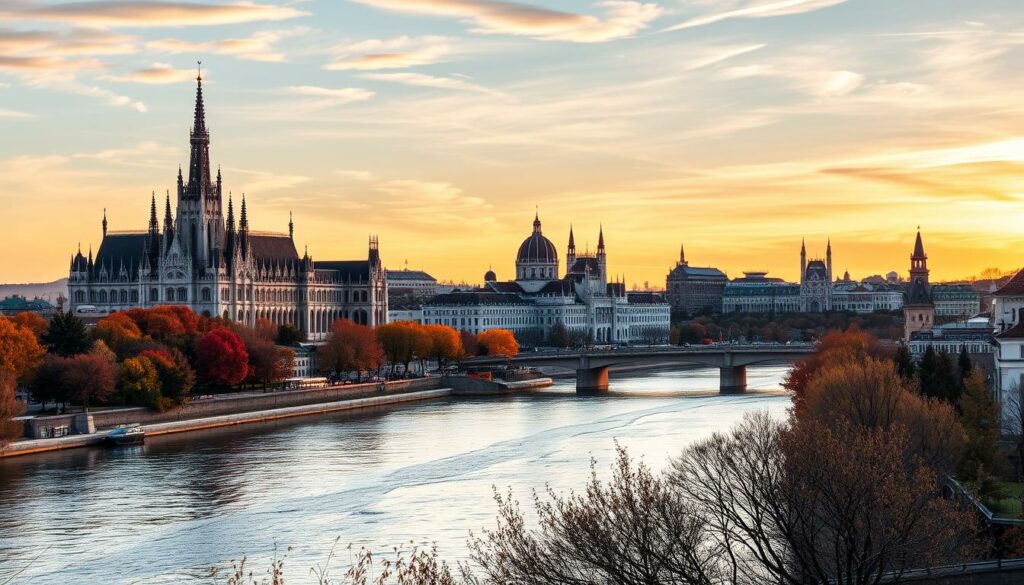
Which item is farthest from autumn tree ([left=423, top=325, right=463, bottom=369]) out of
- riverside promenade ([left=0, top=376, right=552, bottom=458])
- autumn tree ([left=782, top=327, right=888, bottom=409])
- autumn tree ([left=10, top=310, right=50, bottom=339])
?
autumn tree ([left=782, top=327, right=888, bottom=409])

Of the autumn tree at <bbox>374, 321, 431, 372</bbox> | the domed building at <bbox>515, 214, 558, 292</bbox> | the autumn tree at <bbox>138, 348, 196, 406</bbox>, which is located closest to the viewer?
the autumn tree at <bbox>138, 348, 196, 406</bbox>

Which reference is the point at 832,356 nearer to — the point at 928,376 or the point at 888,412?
the point at 928,376

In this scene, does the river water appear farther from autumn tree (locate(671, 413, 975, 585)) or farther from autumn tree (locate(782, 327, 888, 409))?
autumn tree (locate(671, 413, 975, 585))

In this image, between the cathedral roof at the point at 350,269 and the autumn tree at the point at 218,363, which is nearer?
the autumn tree at the point at 218,363

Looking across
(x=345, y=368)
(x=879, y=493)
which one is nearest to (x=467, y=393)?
(x=345, y=368)

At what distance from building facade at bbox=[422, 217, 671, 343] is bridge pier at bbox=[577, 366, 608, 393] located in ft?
146

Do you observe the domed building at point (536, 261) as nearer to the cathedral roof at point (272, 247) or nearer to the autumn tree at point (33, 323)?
the cathedral roof at point (272, 247)

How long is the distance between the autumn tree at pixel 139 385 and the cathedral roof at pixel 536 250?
85365 mm

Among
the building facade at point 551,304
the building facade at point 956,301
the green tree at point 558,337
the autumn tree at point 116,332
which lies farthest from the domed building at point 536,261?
the autumn tree at point 116,332

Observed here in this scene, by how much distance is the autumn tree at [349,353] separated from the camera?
72.2 meters

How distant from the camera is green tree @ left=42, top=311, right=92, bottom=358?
56188 millimetres

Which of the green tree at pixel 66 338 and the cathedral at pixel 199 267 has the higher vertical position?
the cathedral at pixel 199 267

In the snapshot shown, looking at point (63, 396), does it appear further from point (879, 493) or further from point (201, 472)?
point (879, 493)

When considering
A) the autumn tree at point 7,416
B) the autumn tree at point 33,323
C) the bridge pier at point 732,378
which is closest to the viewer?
the autumn tree at point 7,416
